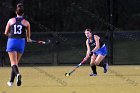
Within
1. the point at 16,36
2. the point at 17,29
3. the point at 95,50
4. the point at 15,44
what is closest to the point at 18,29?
the point at 17,29

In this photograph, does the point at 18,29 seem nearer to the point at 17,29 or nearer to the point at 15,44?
the point at 17,29

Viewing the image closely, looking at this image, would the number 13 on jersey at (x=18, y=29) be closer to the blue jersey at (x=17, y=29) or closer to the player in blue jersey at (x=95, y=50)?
the blue jersey at (x=17, y=29)

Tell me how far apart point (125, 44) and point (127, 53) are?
18.2 inches

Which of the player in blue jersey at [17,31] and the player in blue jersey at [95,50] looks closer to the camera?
the player in blue jersey at [17,31]

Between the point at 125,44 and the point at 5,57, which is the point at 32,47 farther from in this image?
the point at 125,44

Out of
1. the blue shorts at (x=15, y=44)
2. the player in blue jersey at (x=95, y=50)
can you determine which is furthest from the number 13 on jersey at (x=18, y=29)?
the player in blue jersey at (x=95, y=50)

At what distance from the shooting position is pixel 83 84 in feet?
37.9

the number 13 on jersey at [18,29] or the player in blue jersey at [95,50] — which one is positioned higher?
the number 13 on jersey at [18,29]

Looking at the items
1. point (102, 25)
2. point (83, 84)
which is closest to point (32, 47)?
point (102, 25)

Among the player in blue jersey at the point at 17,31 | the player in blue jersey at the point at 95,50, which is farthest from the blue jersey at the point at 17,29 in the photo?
the player in blue jersey at the point at 95,50

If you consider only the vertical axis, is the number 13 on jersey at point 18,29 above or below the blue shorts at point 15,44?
above

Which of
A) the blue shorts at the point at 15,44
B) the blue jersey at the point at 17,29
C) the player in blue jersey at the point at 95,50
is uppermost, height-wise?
the blue jersey at the point at 17,29

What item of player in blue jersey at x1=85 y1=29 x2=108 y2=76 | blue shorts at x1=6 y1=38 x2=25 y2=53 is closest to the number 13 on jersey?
blue shorts at x1=6 y1=38 x2=25 y2=53

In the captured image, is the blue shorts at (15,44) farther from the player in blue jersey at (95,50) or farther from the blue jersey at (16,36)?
the player in blue jersey at (95,50)
